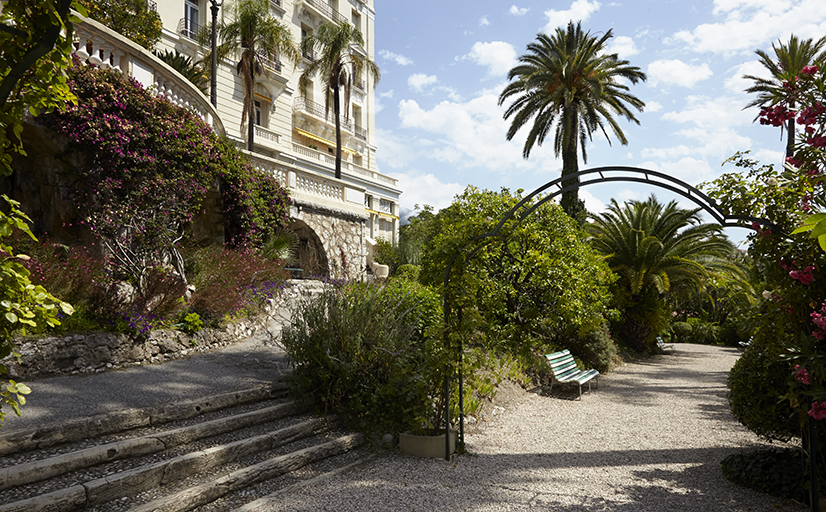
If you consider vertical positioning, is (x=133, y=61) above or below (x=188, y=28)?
below

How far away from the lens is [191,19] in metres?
20.9

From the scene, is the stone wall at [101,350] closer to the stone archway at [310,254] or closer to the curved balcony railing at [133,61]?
the curved balcony railing at [133,61]

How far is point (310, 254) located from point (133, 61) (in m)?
6.73

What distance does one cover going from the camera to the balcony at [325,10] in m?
26.5

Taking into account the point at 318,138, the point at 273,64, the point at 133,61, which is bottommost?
the point at 133,61

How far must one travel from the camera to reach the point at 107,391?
16.0 ft

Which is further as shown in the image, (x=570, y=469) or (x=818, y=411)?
(x=570, y=469)

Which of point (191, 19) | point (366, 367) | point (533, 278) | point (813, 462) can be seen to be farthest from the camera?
point (191, 19)

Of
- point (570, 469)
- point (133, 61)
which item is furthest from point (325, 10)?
point (570, 469)

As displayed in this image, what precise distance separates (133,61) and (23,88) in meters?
7.37

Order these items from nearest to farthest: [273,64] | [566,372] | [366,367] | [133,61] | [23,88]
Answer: [23,88]
[366,367]
[133,61]
[566,372]
[273,64]

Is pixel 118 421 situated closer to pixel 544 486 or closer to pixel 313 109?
Answer: pixel 544 486

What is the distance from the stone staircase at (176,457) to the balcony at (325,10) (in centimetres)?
2614

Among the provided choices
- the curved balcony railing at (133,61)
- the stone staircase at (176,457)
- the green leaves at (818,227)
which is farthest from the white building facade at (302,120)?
the green leaves at (818,227)
